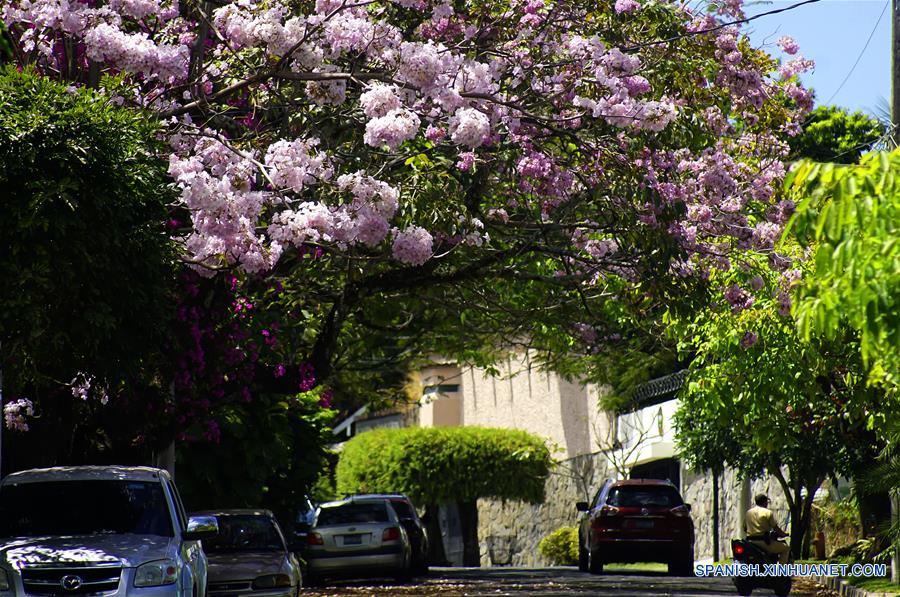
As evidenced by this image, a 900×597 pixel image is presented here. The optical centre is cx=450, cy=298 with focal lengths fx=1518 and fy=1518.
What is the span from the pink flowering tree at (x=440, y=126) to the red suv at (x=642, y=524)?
7.43 m

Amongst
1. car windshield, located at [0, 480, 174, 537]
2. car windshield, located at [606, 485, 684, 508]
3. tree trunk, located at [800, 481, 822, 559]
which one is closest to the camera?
car windshield, located at [0, 480, 174, 537]

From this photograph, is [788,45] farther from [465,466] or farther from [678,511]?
[465,466]

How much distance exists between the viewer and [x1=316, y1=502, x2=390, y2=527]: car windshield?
2594 centimetres

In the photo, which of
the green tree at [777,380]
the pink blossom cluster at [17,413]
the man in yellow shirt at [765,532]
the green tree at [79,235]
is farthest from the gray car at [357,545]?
the green tree at [79,235]

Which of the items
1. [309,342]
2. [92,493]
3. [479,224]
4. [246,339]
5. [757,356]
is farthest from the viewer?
[309,342]

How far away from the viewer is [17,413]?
15992 millimetres

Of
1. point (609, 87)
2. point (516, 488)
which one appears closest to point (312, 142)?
point (609, 87)

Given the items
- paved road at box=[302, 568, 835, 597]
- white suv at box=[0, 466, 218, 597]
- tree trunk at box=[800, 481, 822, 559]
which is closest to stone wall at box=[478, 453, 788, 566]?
tree trunk at box=[800, 481, 822, 559]

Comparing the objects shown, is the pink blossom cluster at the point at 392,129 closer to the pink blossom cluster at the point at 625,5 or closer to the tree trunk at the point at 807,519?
the pink blossom cluster at the point at 625,5

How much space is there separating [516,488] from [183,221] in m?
30.5

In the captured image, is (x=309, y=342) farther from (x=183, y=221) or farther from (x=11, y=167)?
(x=11, y=167)

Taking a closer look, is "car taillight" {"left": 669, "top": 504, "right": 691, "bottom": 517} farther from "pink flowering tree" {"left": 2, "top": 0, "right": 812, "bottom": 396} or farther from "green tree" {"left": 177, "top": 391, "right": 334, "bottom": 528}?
"pink flowering tree" {"left": 2, "top": 0, "right": 812, "bottom": 396}

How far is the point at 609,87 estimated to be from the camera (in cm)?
1444

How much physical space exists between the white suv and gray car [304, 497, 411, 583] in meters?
12.1
